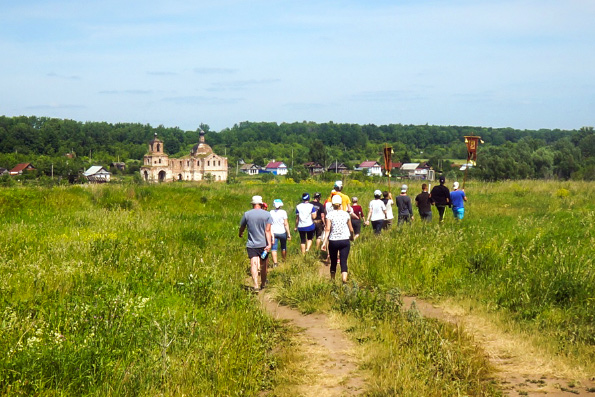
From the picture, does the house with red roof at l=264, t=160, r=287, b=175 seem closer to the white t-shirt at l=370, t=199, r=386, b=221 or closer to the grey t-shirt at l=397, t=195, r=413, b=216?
the grey t-shirt at l=397, t=195, r=413, b=216

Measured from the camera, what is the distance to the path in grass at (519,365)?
659cm

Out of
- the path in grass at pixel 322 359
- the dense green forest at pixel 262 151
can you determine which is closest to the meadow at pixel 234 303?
the path in grass at pixel 322 359

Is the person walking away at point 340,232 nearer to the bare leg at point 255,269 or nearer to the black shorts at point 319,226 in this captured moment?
the bare leg at point 255,269

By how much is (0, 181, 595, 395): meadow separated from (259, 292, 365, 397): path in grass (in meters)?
0.25

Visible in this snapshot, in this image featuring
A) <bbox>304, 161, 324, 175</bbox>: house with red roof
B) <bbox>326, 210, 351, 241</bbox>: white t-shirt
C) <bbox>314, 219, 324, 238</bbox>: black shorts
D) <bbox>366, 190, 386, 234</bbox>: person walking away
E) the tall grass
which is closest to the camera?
the tall grass

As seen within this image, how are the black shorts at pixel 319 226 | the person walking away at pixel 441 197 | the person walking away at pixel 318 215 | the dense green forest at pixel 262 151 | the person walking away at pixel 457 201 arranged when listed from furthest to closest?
the dense green forest at pixel 262 151
the person walking away at pixel 457 201
the person walking away at pixel 441 197
the black shorts at pixel 319 226
the person walking away at pixel 318 215

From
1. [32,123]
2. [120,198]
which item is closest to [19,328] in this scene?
[120,198]

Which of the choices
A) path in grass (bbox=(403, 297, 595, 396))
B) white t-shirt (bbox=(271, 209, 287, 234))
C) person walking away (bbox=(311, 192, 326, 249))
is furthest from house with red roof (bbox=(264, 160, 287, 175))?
path in grass (bbox=(403, 297, 595, 396))

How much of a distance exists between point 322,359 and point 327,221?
4.08 metres

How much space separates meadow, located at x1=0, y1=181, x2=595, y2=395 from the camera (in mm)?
6223

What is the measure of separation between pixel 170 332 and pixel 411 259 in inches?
227

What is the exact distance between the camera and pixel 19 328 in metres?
6.82

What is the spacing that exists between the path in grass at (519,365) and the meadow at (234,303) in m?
0.25

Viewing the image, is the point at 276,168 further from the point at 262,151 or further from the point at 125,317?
the point at 125,317
